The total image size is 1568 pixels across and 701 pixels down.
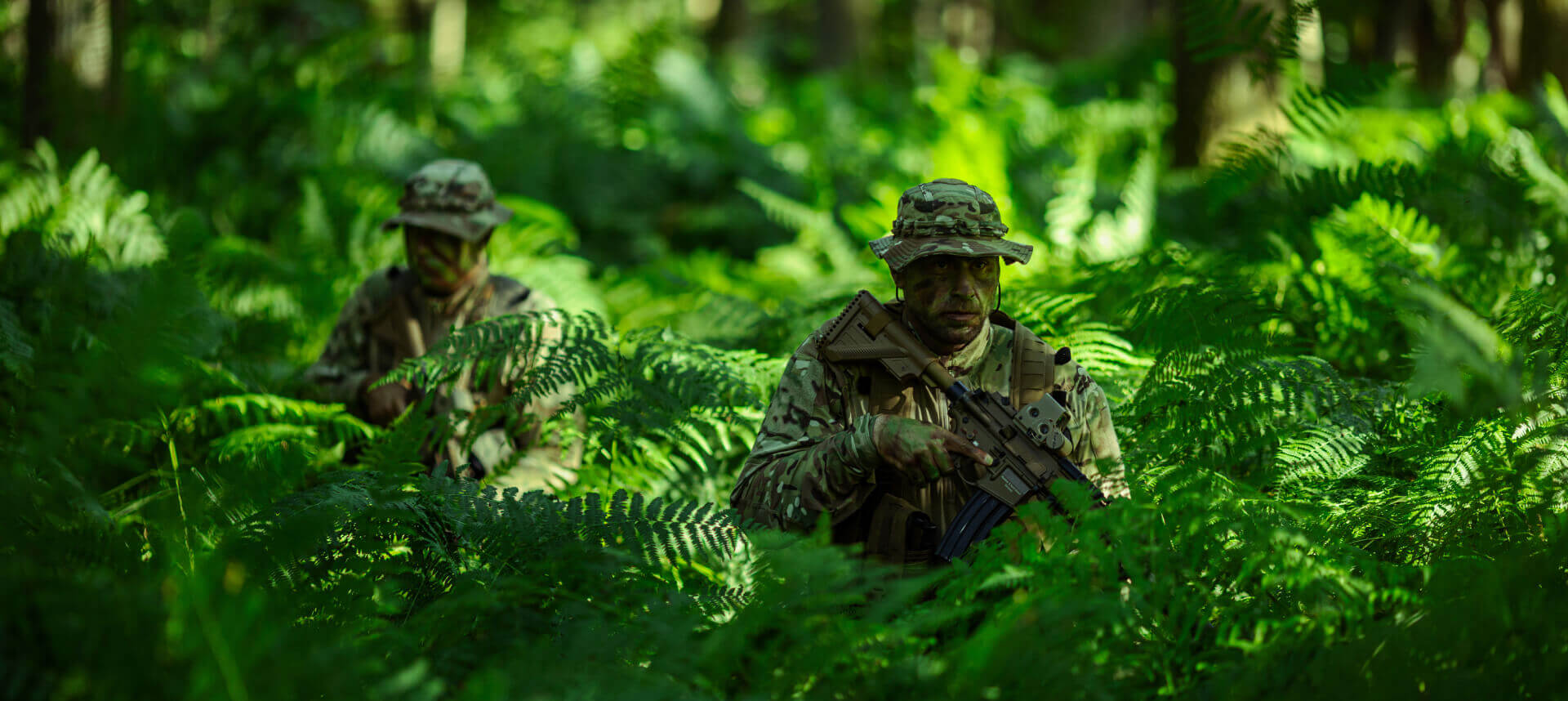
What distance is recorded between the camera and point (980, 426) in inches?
138

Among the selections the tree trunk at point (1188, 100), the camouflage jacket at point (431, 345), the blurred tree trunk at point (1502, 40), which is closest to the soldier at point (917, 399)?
the camouflage jacket at point (431, 345)

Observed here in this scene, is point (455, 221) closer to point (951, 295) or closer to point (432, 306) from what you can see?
point (432, 306)

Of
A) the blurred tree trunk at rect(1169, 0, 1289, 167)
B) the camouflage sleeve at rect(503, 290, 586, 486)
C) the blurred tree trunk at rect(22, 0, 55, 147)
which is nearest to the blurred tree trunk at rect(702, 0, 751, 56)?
the blurred tree trunk at rect(1169, 0, 1289, 167)

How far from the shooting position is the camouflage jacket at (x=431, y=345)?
510cm

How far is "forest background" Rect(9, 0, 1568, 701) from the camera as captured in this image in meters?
2.57

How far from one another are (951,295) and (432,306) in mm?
2937

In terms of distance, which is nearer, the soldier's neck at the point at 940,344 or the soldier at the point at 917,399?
the soldier at the point at 917,399

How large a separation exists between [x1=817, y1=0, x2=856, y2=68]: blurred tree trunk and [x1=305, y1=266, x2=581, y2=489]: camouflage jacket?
13.4 meters

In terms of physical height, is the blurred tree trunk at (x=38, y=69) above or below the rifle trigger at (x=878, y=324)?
above

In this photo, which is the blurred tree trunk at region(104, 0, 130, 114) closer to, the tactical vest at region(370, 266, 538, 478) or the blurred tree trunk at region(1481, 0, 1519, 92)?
the tactical vest at region(370, 266, 538, 478)

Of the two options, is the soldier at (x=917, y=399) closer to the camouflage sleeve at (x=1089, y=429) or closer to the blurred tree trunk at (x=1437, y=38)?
the camouflage sleeve at (x=1089, y=429)

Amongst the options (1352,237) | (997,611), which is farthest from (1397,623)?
(1352,237)

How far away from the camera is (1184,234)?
767 cm

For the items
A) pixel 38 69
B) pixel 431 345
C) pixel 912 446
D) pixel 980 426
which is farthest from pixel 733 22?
pixel 912 446
